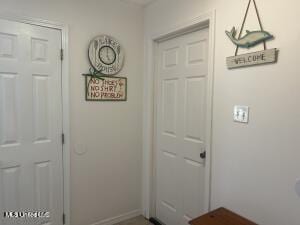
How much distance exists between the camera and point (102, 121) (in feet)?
7.89

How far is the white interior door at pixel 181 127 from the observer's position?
2047 millimetres

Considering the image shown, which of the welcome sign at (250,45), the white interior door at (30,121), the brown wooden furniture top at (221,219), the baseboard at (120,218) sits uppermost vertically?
the welcome sign at (250,45)

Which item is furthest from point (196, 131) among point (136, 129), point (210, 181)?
point (136, 129)

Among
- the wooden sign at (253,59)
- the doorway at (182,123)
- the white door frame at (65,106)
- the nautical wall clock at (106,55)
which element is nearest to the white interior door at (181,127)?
the doorway at (182,123)

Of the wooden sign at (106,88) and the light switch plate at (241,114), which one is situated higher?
the wooden sign at (106,88)

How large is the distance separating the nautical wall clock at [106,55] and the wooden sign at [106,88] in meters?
0.09

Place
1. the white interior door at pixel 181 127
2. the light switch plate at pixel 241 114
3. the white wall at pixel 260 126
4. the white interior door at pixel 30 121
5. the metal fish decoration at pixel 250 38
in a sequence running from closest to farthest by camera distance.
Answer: the white wall at pixel 260 126, the metal fish decoration at pixel 250 38, the light switch plate at pixel 241 114, the white interior door at pixel 30 121, the white interior door at pixel 181 127

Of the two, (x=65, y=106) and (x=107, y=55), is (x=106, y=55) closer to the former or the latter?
(x=107, y=55)

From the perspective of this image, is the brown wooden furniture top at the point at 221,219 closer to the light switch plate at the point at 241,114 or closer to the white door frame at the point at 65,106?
the light switch plate at the point at 241,114

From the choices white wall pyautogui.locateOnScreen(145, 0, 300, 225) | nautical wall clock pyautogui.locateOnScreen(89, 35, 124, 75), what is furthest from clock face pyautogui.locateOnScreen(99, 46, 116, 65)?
white wall pyautogui.locateOnScreen(145, 0, 300, 225)

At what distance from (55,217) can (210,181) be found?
4.90 ft

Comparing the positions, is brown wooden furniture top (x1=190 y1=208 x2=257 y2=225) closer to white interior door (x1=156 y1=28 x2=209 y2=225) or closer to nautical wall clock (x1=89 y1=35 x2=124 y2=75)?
white interior door (x1=156 y1=28 x2=209 y2=225)

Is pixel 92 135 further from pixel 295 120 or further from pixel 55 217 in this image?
pixel 295 120

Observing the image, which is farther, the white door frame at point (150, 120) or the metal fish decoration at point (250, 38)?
the white door frame at point (150, 120)
